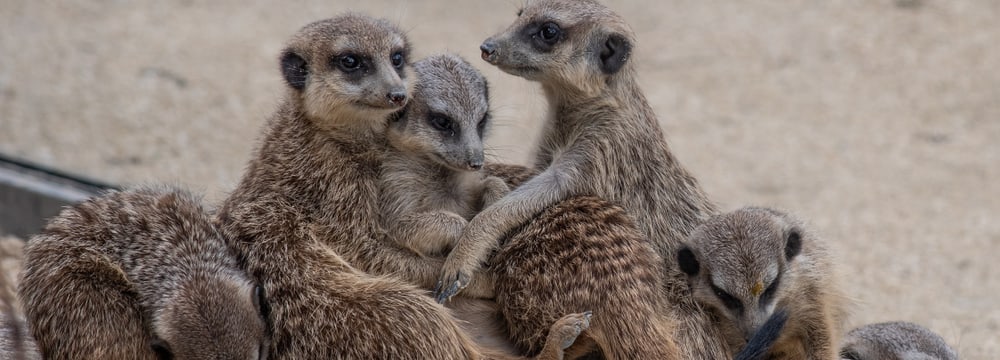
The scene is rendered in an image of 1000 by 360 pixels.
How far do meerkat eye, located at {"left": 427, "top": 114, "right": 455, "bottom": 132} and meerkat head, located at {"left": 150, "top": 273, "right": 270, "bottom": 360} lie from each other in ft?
2.60

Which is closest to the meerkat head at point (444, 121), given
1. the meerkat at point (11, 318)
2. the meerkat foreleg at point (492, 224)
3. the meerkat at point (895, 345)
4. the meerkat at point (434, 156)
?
the meerkat at point (434, 156)

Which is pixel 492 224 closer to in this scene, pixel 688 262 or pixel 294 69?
pixel 688 262

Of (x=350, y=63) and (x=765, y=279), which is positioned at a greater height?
(x=350, y=63)

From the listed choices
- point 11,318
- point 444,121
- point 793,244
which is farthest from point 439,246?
point 11,318

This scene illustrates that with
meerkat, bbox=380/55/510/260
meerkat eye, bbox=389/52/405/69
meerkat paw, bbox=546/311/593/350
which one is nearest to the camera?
meerkat paw, bbox=546/311/593/350

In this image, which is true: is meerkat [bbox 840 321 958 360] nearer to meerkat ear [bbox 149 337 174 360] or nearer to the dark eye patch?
the dark eye patch

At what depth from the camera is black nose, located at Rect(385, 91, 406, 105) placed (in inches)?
149

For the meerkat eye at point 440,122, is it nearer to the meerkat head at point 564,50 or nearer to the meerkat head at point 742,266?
the meerkat head at point 564,50

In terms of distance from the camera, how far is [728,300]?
384 centimetres

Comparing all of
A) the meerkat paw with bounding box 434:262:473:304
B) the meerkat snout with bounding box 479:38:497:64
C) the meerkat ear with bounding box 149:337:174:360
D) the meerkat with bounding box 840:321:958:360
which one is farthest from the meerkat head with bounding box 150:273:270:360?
the meerkat with bounding box 840:321:958:360

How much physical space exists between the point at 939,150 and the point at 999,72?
1.25 meters

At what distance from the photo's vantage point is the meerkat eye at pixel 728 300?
3832 millimetres

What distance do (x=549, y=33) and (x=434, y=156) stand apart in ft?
2.07

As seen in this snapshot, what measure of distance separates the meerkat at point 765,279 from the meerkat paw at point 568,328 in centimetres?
46
